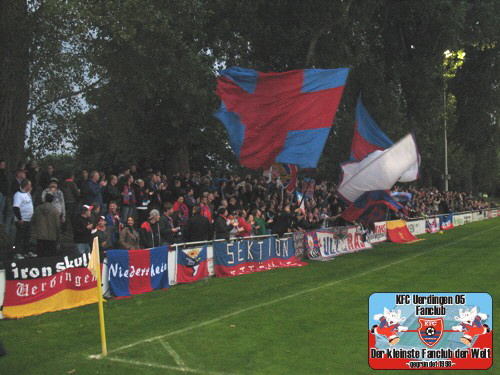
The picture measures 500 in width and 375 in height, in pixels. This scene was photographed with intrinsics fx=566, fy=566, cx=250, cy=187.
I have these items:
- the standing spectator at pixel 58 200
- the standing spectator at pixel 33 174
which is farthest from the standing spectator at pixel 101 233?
the standing spectator at pixel 33 174

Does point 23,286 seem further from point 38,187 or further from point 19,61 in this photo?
point 19,61

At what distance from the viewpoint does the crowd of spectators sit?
1410cm

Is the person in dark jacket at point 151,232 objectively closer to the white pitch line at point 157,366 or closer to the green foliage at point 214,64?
the green foliage at point 214,64

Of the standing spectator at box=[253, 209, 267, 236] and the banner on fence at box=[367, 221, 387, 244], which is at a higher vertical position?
the standing spectator at box=[253, 209, 267, 236]

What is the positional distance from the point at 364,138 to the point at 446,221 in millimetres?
21717

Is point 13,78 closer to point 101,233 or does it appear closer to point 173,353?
point 101,233

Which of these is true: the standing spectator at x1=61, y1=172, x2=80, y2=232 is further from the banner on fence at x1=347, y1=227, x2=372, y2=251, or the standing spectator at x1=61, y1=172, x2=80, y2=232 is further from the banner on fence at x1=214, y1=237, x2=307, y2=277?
the banner on fence at x1=347, y1=227, x2=372, y2=251

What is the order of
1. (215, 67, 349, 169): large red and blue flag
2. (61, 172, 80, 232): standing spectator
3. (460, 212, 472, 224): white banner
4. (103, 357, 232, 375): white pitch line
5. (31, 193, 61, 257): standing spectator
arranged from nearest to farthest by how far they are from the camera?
(103, 357, 232, 375): white pitch line < (31, 193, 61, 257): standing spectator < (61, 172, 80, 232): standing spectator < (215, 67, 349, 169): large red and blue flag < (460, 212, 472, 224): white banner

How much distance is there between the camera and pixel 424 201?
43.2m

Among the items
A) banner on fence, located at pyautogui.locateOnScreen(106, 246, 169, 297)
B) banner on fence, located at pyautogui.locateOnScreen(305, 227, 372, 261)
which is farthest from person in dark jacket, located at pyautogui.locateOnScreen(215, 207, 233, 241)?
banner on fence, located at pyautogui.locateOnScreen(305, 227, 372, 261)

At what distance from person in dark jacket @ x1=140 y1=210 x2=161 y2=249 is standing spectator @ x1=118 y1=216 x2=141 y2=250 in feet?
1.18

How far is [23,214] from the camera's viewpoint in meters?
14.2

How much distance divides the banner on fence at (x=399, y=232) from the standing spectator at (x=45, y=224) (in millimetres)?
20424

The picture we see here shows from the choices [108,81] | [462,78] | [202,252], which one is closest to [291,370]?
[202,252]
